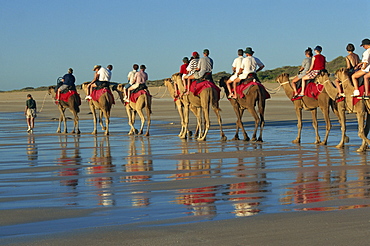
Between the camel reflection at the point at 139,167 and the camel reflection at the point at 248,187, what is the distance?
1185 millimetres

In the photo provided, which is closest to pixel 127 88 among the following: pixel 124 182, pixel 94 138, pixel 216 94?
pixel 94 138

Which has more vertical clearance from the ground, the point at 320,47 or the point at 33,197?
the point at 320,47

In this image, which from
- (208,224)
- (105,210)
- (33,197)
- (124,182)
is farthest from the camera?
(124,182)

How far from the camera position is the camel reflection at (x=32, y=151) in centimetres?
1512

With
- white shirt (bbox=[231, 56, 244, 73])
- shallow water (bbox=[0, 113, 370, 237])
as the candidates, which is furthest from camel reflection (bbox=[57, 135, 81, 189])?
white shirt (bbox=[231, 56, 244, 73])

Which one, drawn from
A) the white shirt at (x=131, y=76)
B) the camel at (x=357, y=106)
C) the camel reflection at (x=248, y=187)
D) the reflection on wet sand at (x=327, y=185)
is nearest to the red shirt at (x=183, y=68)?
the white shirt at (x=131, y=76)

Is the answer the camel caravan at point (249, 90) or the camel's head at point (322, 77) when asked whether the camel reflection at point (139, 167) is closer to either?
the camel caravan at point (249, 90)

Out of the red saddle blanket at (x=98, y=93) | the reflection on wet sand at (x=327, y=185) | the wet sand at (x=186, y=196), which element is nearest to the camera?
the wet sand at (x=186, y=196)

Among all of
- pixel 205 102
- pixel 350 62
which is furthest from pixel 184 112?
pixel 350 62

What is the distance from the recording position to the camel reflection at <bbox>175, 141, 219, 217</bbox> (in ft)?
28.0

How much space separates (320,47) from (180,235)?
1272 cm

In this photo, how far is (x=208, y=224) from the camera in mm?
7582

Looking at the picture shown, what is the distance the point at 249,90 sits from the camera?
19938 millimetres

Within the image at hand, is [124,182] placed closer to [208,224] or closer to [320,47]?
[208,224]
